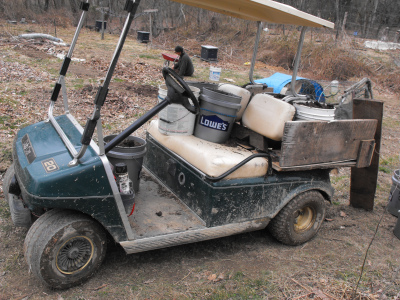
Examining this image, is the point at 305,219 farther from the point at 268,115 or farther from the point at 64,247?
the point at 64,247

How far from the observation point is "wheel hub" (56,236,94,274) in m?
2.55

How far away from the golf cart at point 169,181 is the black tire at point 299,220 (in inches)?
0.5

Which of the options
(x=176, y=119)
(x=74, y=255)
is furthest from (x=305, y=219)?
(x=74, y=255)

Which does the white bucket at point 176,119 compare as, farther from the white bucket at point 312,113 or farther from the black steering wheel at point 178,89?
the white bucket at point 312,113

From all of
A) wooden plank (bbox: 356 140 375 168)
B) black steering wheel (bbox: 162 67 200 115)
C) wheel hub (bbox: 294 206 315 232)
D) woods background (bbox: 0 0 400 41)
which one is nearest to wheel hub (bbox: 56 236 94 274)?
black steering wheel (bbox: 162 67 200 115)

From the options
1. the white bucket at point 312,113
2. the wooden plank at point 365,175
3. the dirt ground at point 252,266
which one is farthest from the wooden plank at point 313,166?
the wooden plank at point 365,175

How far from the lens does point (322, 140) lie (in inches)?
129

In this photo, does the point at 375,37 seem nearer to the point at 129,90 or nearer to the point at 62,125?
the point at 129,90

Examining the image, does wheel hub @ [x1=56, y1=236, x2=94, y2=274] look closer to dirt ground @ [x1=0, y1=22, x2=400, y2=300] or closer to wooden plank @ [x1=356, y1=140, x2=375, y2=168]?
dirt ground @ [x1=0, y1=22, x2=400, y2=300]

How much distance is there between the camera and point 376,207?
4660mm

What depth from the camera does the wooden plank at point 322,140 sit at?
122 inches

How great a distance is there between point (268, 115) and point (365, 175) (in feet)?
6.42

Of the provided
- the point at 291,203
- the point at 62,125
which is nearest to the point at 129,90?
the point at 62,125

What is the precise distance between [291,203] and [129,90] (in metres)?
6.38
